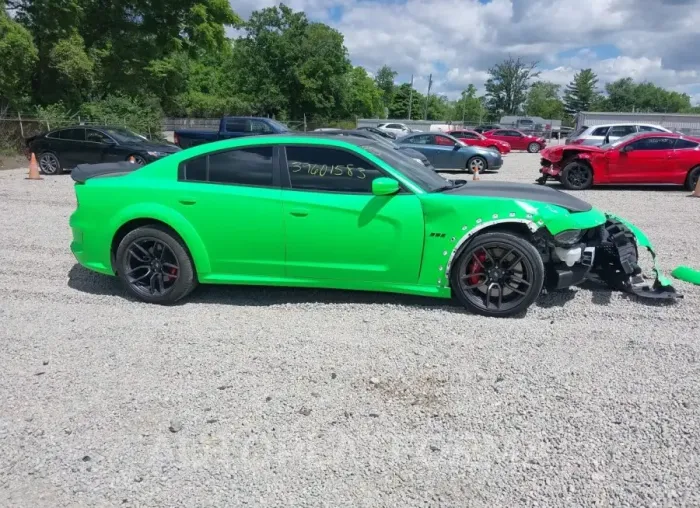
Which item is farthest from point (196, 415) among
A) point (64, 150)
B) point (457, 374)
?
point (64, 150)

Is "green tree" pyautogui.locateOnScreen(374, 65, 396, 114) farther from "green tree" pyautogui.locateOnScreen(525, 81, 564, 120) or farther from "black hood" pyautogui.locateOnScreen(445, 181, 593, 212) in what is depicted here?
"black hood" pyautogui.locateOnScreen(445, 181, 593, 212)

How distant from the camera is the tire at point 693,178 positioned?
1347cm

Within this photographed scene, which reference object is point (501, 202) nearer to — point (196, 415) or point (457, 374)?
point (457, 374)

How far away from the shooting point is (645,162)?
1353cm

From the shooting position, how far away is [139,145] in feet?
50.5

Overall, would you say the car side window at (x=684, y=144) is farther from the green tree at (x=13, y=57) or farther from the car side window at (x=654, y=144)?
the green tree at (x=13, y=57)

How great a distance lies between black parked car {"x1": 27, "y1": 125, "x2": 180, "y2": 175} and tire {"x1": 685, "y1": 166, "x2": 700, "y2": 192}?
13.0m

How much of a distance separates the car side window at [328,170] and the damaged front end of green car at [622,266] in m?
2.18

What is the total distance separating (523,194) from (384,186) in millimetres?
1322

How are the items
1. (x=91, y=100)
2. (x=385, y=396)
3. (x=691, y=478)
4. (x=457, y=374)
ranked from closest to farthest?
(x=691, y=478)
(x=385, y=396)
(x=457, y=374)
(x=91, y=100)

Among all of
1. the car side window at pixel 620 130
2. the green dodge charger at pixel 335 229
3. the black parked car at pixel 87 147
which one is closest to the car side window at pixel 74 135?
the black parked car at pixel 87 147

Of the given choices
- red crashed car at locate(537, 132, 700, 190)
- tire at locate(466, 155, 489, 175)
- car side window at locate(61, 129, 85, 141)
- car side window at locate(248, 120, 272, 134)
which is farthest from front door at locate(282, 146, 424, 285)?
car side window at locate(248, 120, 272, 134)

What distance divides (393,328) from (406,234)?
0.78 m

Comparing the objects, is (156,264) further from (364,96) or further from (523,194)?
(364,96)
